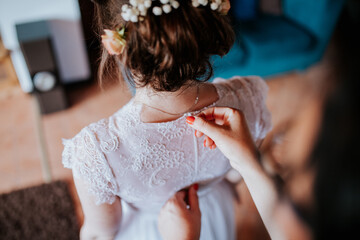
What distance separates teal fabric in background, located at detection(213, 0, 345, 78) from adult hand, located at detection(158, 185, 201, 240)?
4.95ft

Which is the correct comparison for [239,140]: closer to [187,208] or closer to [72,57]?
[187,208]

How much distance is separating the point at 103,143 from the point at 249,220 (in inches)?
49.0

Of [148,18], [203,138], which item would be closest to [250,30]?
[203,138]

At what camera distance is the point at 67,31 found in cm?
241

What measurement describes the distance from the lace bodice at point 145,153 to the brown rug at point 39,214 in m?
0.97

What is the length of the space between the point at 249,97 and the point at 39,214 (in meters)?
1.49

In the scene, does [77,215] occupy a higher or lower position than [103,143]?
lower

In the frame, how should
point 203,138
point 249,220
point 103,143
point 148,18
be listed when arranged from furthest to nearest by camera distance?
point 249,220
point 203,138
point 103,143
point 148,18

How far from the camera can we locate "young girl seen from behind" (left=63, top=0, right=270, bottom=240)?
1.98 ft

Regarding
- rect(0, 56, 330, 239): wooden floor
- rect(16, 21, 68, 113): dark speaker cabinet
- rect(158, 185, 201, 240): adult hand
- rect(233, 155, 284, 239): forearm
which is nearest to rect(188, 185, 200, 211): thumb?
rect(158, 185, 201, 240): adult hand

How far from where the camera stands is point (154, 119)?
783 mm

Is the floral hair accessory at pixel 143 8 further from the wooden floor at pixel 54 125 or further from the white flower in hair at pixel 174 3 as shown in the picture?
the wooden floor at pixel 54 125

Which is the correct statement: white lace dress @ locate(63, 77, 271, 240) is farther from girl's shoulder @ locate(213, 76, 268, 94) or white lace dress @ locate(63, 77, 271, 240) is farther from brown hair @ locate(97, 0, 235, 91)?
brown hair @ locate(97, 0, 235, 91)

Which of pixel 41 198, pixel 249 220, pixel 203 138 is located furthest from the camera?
pixel 41 198
